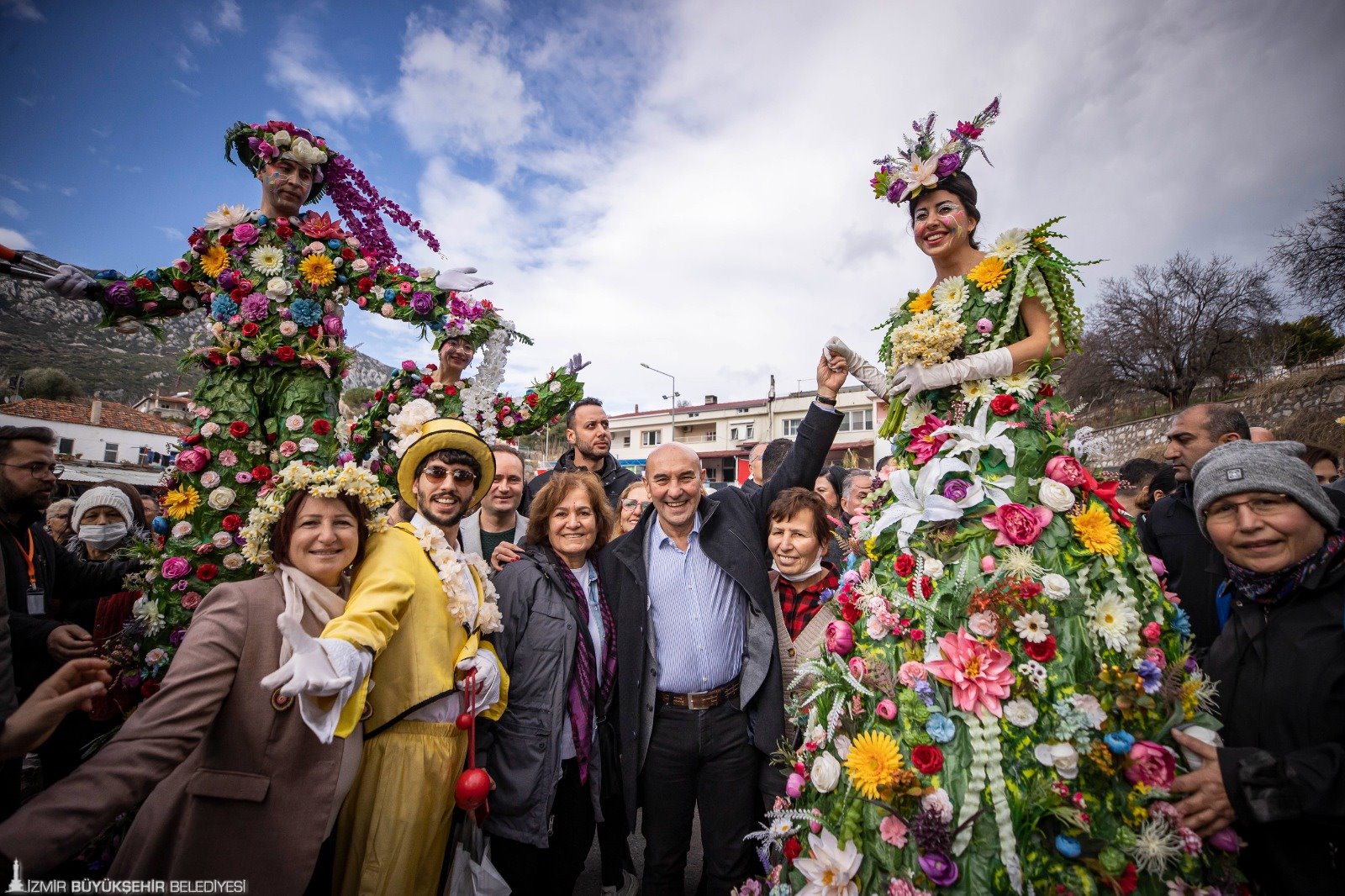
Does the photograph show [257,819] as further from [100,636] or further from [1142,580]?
[1142,580]

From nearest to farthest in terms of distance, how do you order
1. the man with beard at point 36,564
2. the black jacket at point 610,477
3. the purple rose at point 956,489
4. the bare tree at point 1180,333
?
the purple rose at point 956,489 → the man with beard at point 36,564 → the black jacket at point 610,477 → the bare tree at point 1180,333

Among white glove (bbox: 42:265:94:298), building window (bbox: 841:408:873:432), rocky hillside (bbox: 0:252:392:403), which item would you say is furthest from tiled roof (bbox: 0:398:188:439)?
building window (bbox: 841:408:873:432)

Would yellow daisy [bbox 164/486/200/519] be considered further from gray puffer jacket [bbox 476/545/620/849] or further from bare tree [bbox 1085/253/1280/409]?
bare tree [bbox 1085/253/1280/409]

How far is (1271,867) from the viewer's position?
1.90 metres

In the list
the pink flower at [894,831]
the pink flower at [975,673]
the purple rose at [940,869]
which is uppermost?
the pink flower at [975,673]

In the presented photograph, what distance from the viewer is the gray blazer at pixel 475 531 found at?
404 centimetres

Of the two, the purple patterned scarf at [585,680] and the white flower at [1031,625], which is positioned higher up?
the white flower at [1031,625]

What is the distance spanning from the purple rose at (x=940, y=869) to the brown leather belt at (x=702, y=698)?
4.15 ft

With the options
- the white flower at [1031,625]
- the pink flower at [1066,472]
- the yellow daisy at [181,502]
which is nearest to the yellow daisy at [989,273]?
the pink flower at [1066,472]

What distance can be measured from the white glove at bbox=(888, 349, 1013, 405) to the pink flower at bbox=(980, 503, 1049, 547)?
0.65 meters

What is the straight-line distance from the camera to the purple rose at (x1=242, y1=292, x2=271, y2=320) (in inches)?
148

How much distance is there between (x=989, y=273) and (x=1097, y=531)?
130cm

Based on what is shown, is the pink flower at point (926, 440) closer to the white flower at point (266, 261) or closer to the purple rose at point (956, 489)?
the purple rose at point (956, 489)

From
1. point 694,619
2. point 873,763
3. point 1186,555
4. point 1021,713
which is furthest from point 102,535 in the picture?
point 1186,555
